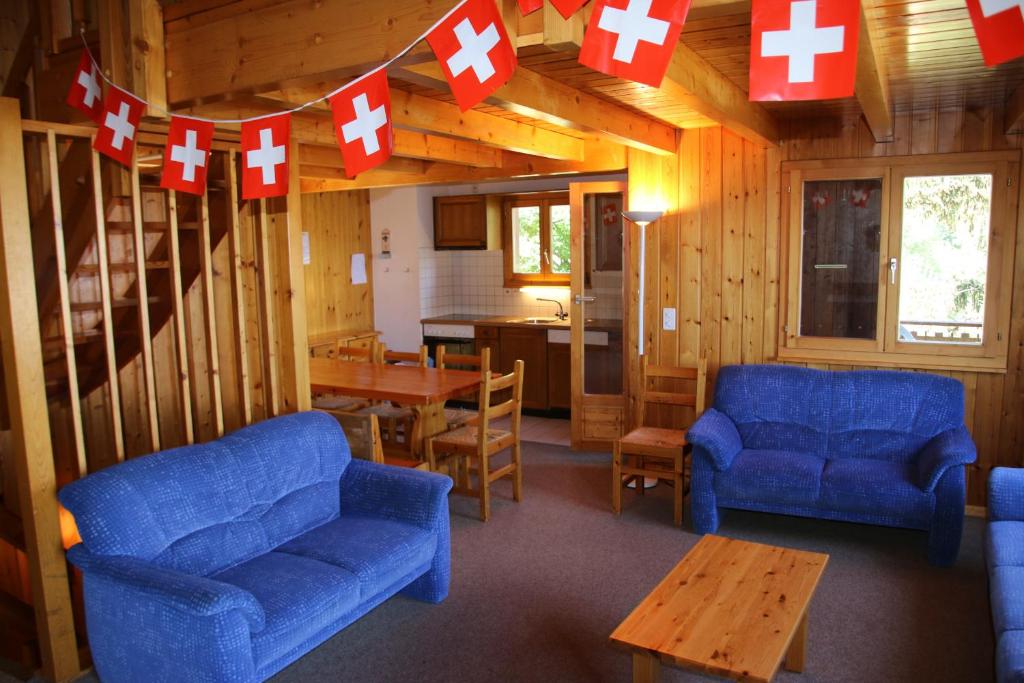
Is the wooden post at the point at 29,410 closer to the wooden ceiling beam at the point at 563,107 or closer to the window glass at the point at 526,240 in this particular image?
the wooden ceiling beam at the point at 563,107

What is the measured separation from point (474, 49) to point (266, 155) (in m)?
1.34

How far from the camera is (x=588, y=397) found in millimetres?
6320

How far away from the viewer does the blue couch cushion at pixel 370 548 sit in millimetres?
3158

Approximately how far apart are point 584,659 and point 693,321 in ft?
9.74

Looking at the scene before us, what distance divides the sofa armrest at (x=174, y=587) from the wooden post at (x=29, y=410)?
272 mm

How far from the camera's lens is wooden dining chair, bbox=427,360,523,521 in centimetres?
475

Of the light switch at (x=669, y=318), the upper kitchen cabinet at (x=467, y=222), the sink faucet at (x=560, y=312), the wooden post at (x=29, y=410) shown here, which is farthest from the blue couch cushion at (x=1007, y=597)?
the upper kitchen cabinet at (x=467, y=222)

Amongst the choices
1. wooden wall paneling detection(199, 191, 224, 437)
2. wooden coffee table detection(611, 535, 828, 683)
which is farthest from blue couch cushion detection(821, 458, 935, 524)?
wooden wall paneling detection(199, 191, 224, 437)

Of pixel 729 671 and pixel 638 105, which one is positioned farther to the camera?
pixel 638 105

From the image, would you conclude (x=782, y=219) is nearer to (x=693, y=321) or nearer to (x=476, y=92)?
(x=693, y=321)

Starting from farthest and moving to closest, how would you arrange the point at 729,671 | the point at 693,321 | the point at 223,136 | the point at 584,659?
the point at 693,321 → the point at 223,136 → the point at 584,659 → the point at 729,671

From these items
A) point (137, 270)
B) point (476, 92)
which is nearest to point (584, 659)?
point (476, 92)

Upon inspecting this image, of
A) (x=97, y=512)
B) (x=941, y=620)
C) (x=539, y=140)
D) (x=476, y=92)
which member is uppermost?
(x=539, y=140)

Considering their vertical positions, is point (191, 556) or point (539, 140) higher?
point (539, 140)
